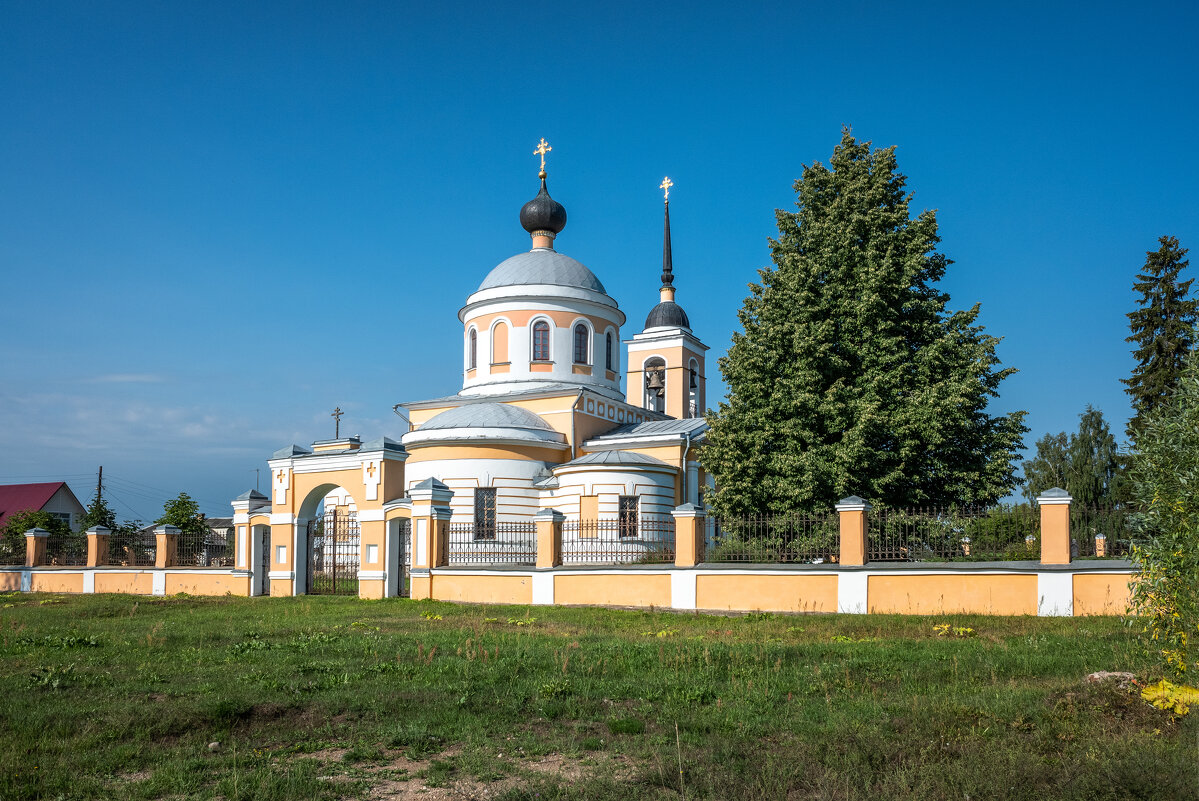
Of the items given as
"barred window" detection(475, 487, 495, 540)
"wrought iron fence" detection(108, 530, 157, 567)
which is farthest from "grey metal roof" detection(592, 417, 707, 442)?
"wrought iron fence" detection(108, 530, 157, 567)

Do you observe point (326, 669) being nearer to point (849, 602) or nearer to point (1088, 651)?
point (1088, 651)

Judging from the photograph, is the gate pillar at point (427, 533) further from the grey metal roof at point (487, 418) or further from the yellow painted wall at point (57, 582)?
the yellow painted wall at point (57, 582)

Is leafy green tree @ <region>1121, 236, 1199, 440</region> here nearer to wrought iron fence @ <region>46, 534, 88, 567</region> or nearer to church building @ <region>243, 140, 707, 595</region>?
church building @ <region>243, 140, 707, 595</region>

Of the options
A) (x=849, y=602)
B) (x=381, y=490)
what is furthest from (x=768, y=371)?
(x=381, y=490)

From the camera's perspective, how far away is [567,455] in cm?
2838

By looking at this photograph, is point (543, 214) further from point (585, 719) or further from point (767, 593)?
point (585, 719)

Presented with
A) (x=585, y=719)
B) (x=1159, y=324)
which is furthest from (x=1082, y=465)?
(x=585, y=719)

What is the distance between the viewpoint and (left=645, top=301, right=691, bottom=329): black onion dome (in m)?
38.4

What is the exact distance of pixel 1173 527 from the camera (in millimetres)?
6730

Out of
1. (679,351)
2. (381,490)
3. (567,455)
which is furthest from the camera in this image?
(679,351)

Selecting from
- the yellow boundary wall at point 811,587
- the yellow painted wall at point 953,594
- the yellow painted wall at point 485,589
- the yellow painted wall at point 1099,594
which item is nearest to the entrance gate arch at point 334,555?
the yellow painted wall at point 485,589

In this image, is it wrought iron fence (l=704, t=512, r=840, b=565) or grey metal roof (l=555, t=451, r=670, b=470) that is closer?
wrought iron fence (l=704, t=512, r=840, b=565)

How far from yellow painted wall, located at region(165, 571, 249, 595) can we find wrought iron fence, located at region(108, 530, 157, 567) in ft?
3.22

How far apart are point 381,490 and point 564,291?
11.3 m
